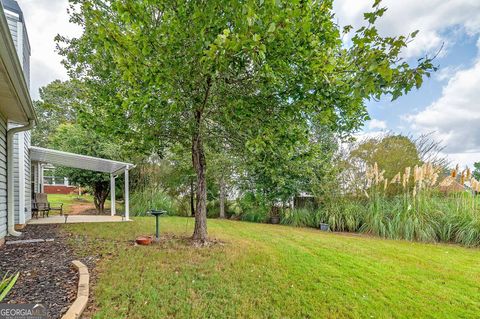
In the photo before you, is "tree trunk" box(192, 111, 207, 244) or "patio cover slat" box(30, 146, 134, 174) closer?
"tree trunk" box(192, 111, 207, 244)

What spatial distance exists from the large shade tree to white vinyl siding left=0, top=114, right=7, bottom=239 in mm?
2012

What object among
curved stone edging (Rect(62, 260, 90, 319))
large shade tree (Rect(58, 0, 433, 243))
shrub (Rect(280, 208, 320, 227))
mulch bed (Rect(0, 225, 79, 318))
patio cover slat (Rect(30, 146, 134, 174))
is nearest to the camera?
large shade tree (Rect(58, 0, 433, 243))

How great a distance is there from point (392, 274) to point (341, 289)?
1221 millimetres

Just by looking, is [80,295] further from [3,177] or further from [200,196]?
[3,177]

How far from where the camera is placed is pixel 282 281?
3721 millimetres

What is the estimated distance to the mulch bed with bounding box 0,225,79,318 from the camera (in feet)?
9.61

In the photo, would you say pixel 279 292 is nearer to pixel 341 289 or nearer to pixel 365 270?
pixel 341 289

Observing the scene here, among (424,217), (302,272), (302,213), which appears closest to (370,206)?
(424,217)

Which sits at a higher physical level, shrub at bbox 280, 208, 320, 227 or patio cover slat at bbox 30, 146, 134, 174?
patio cover slat at bbox 30, 146, 134, 174

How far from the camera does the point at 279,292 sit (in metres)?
3.38

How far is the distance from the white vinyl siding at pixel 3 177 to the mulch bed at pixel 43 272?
1.23 ft

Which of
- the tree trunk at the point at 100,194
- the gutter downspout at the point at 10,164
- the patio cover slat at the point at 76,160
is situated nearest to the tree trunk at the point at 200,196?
the gutter downspout at the point at 10,164
